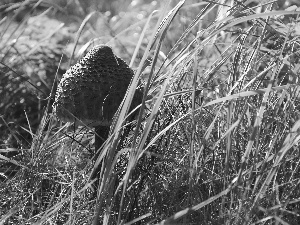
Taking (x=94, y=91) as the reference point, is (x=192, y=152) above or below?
below

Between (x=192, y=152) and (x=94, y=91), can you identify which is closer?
(x=192, y=152)

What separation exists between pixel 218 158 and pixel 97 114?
51 centimetres

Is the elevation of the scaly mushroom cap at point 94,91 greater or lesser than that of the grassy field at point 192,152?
greater

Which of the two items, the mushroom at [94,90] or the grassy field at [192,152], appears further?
the mushroom at [94,90]

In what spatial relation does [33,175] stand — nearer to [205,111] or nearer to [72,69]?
[72,69]

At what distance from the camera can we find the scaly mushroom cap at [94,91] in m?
2.04

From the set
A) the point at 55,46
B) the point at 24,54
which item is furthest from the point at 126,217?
the point at 55,46

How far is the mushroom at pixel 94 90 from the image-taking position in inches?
80.2

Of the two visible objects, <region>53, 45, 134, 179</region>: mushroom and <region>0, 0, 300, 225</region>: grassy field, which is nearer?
<region>0, 0, 300, 225</region>: grassy field

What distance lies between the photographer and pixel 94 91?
2037 mm

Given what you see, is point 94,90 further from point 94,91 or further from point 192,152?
point 192,152

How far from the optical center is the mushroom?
2.04 m

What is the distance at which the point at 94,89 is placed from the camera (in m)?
2.04

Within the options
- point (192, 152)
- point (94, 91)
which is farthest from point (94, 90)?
point (192, 152)
